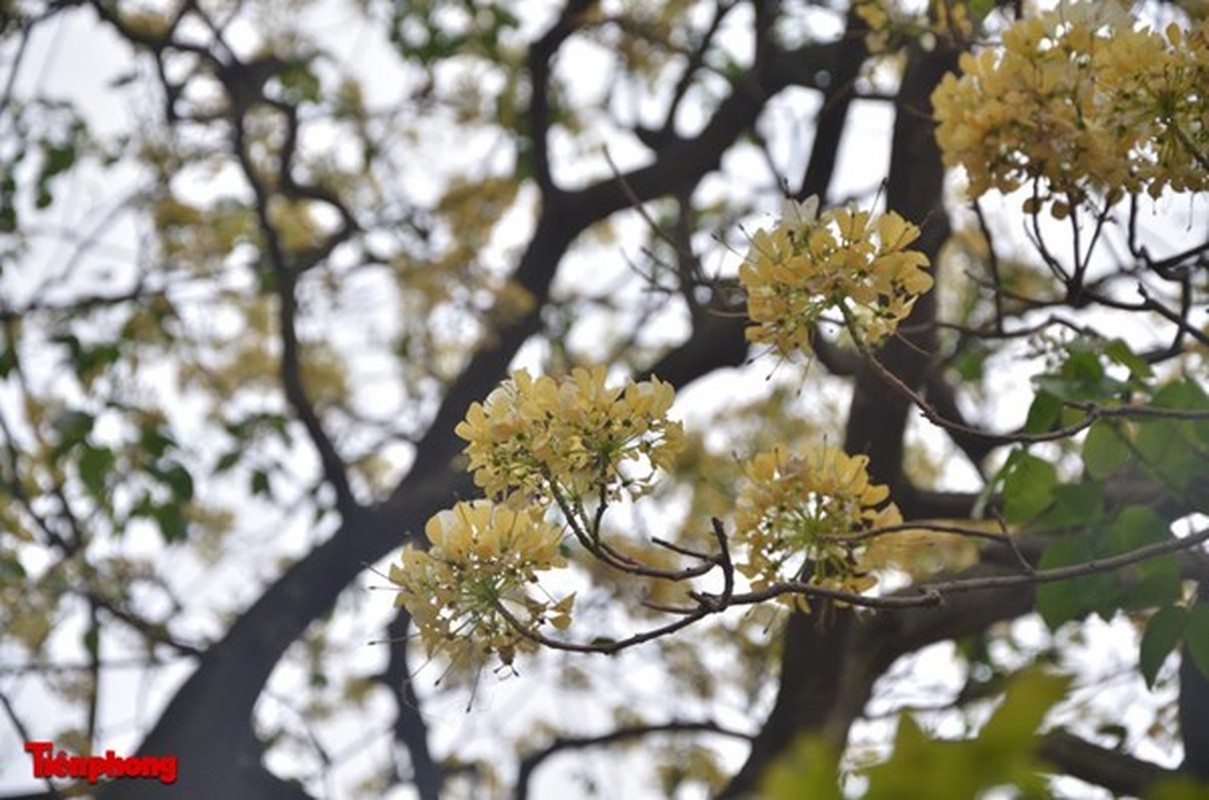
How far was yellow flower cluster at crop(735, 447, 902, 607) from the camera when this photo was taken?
135 cm

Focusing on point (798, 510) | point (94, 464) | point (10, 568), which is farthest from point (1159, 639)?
point (94, 464)

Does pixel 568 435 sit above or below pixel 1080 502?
below

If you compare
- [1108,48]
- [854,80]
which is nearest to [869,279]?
[1108,48]

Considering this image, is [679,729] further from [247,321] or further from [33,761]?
[247,321]

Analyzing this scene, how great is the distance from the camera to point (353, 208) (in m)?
4.39

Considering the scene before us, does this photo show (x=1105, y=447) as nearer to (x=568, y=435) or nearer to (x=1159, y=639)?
(x=1159, y=639)

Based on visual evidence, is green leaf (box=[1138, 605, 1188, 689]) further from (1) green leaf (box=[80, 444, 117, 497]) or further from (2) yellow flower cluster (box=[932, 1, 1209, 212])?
(1) green leaf (box=[80, 444, 117, 497])

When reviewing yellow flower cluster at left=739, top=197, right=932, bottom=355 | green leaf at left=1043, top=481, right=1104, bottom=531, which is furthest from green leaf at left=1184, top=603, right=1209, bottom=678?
yellow flower cluster at left=739, top=197, right=932, bottom=355

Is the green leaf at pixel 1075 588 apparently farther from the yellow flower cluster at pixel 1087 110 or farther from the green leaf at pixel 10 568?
the green leaf at pixel 10 568

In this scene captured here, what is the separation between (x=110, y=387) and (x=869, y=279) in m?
2.82

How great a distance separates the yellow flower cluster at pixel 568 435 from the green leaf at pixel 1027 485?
0.72 metres

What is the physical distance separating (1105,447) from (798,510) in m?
0.64

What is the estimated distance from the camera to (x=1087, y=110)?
1.41 meters

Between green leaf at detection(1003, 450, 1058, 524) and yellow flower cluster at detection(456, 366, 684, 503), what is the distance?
2.36ft
